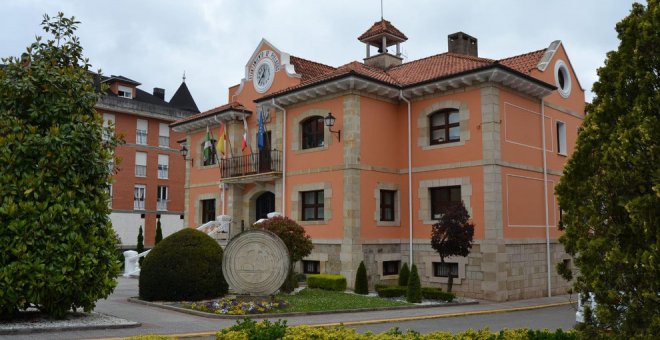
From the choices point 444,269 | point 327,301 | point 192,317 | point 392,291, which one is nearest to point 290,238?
point 327,301

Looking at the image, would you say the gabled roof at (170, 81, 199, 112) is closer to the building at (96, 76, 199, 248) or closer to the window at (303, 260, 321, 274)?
the building at (96, 76, 199, 248)

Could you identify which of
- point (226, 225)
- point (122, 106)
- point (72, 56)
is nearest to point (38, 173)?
point (72, 56)

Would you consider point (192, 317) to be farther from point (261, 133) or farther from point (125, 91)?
point (125, 91)

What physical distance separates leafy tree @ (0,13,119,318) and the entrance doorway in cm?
1375

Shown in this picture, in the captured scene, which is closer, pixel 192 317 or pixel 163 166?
pixel 192 317

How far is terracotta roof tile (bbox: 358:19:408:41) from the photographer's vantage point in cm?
2616

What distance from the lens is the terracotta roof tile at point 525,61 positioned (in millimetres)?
22375

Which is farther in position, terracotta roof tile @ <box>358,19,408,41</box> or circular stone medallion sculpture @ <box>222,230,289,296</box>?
terracotta roof tile @ <box>358,19,408,41</box>

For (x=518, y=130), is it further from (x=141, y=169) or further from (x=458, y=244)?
(x=141, y=169)

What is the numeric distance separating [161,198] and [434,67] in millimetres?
30533

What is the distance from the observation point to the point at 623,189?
6.10 meters

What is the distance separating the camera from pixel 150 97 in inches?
2041

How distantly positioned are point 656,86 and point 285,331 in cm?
547

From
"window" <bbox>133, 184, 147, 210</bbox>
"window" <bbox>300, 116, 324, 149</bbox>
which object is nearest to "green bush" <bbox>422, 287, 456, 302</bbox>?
"window" <bbox>300, 116, 324, 149</bbox>
